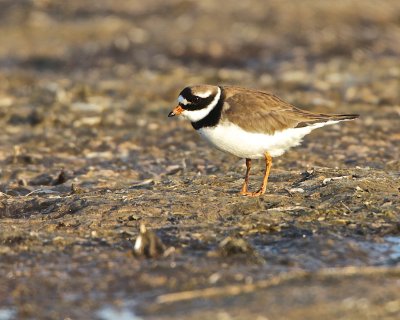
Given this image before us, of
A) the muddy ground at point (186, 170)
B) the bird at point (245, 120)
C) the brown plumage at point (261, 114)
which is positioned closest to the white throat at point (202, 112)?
the bird at point (245, 120)

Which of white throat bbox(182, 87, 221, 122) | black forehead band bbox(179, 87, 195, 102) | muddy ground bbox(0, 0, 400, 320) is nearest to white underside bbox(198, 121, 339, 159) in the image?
white throat bbox(182, 87, 221, 122)

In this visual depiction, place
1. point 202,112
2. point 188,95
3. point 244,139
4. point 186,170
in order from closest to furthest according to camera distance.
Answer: point 244,139 < point 202,112 < point 188,95 < point 186,170

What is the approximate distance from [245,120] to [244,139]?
184 mm

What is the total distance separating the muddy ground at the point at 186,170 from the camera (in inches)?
230

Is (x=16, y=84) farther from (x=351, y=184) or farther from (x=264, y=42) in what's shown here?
(x=351, y=184)

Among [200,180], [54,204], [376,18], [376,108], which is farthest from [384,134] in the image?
[376,18]

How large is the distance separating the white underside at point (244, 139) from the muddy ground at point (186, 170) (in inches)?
18.1

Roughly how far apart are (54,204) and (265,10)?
12660 millimetres

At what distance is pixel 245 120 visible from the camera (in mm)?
7645

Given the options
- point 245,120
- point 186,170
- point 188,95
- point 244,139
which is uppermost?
point 188,95

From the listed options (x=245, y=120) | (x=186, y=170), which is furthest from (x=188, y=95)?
(x=186, y=170)

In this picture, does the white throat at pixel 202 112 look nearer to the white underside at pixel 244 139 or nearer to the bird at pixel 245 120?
the bird at pixel 245 120

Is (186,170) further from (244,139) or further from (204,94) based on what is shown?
(244,139)

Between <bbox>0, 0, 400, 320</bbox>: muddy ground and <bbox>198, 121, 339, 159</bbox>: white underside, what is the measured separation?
1.51 ft
